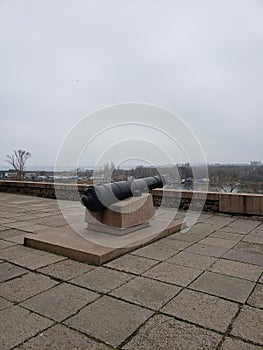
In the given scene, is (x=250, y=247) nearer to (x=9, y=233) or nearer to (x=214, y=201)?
(x=214, y=201)

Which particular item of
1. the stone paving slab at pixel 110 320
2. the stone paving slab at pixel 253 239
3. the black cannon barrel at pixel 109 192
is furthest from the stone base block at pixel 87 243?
the stone paving slab at pixel 253 239

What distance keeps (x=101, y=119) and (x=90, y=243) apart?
2.08 meters

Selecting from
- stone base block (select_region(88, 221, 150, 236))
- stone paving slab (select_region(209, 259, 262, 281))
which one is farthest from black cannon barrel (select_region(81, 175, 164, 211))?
stone paving slab (select_region(209, 259, 262, 281))

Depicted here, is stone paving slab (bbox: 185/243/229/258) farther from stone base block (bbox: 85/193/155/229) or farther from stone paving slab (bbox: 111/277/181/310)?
stone paving slab (bbox: 111/277/181/310)

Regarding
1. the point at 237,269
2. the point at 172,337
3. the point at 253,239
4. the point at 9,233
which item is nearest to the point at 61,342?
the point at 172,337

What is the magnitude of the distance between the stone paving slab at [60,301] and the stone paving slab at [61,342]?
0.55 ft

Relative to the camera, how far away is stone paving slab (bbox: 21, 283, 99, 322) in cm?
215

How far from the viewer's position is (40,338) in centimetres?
183

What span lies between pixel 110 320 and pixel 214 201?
529cm

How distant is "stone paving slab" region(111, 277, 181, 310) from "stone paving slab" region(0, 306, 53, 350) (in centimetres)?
68

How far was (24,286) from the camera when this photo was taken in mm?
2607

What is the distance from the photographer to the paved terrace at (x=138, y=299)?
1.84 meters

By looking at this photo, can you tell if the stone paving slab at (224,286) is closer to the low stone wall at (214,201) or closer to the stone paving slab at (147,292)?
the stone paving slab at (147,292)

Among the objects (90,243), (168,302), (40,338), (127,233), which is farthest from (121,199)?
(40,338)
